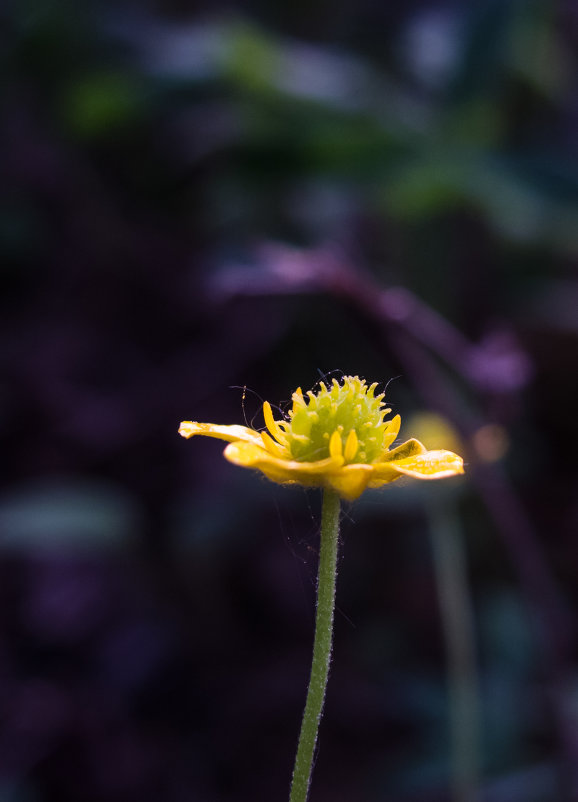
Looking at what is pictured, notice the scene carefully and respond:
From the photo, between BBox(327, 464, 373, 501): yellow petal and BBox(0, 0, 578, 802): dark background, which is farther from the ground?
BBox(0, 0, 578, 802): dark background

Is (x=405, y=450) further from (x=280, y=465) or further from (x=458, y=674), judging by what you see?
(x=458, y=674)

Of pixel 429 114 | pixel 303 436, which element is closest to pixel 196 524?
pixel 429 114

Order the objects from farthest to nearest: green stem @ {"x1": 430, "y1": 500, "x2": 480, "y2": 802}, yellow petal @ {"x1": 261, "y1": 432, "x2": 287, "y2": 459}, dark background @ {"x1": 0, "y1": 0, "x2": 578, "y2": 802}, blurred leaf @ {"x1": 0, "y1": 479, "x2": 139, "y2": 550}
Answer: blurred leaf @ {"x1": 0, "y1": 479, "x2": 139, "y2": 550} → dark background @ {"x1": 0, "y1": 0, "x2": 578, "y2": 802} → green stem @ {"x1": 430, "y1": 500, "x2": 480, "y2": 802} → yellow petal @ {"x1": 261, "y1": 432, "x2": 287, "y2": 459}

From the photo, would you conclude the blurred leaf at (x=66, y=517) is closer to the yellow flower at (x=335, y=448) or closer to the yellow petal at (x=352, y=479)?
the yellow flower at (x=335, y=448)

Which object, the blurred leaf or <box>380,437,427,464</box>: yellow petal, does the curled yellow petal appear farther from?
the blurred leaf

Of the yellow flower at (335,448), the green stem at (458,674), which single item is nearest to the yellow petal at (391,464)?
the yellow flower at (335,448)

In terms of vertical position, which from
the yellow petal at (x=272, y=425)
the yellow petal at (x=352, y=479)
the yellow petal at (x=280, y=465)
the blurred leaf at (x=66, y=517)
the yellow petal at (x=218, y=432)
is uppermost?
the blurred leaf at (x=66, y=517)

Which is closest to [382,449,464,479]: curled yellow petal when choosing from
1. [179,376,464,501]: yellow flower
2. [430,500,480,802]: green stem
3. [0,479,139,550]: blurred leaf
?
[179,376,464,501]: yellow flower
